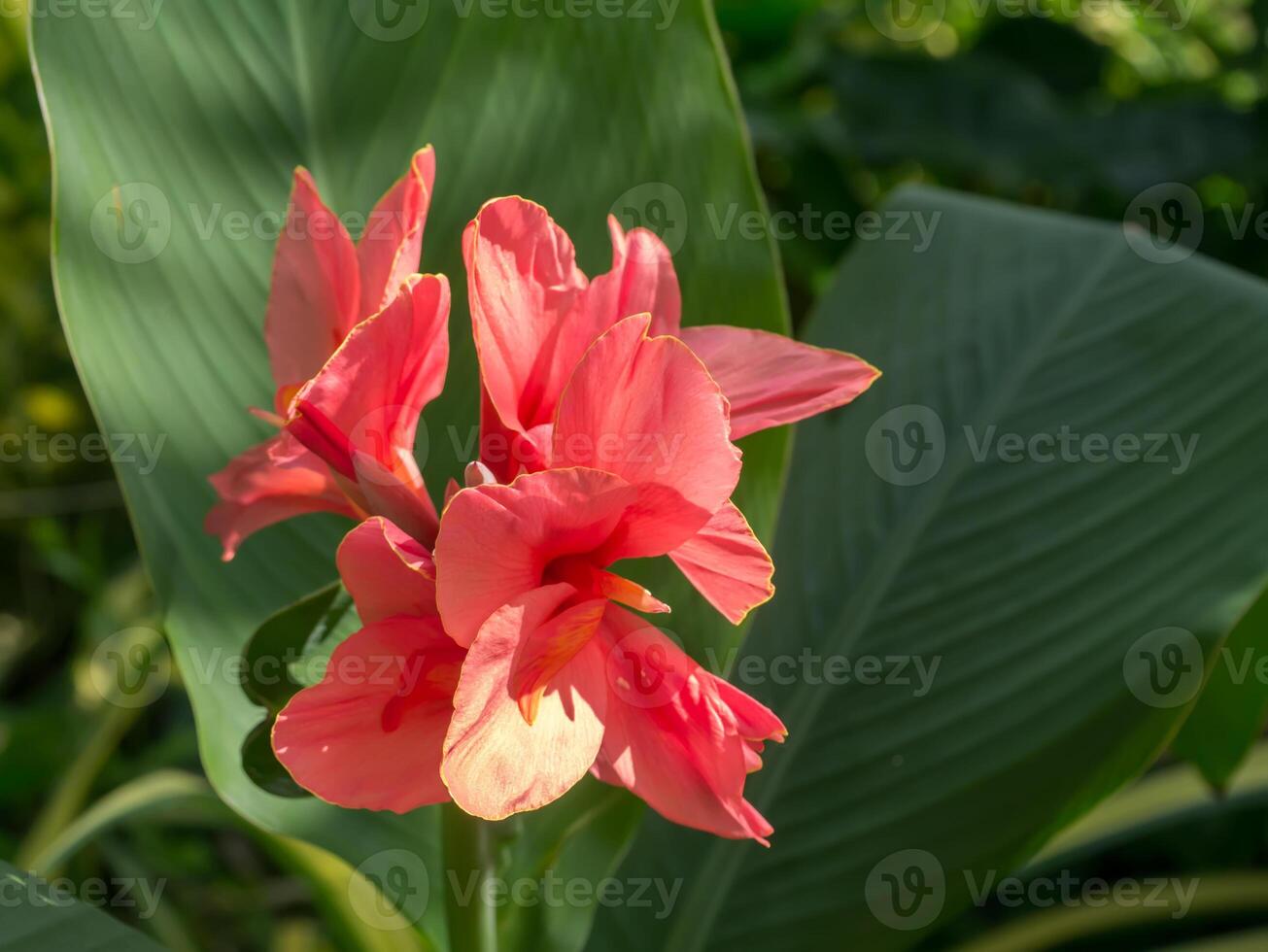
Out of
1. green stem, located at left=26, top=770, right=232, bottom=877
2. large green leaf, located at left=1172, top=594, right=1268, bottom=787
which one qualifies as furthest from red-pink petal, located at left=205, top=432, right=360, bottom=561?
large green leaf, located at left=1172, top=594, right=1268, bottom=787

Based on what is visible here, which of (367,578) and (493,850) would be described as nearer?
(367,578)

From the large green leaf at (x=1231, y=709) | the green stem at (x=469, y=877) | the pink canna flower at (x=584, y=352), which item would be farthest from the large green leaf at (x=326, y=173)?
the large green leaf at (x=1231, y=709)

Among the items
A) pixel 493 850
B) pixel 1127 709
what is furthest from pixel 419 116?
pixel 1127 709

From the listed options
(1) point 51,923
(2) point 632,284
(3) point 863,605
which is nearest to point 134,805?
(1) point 51,923

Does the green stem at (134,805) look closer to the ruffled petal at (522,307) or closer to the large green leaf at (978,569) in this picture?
the large green leaf at (978,569)

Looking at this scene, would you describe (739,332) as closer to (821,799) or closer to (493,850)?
(493,850)
